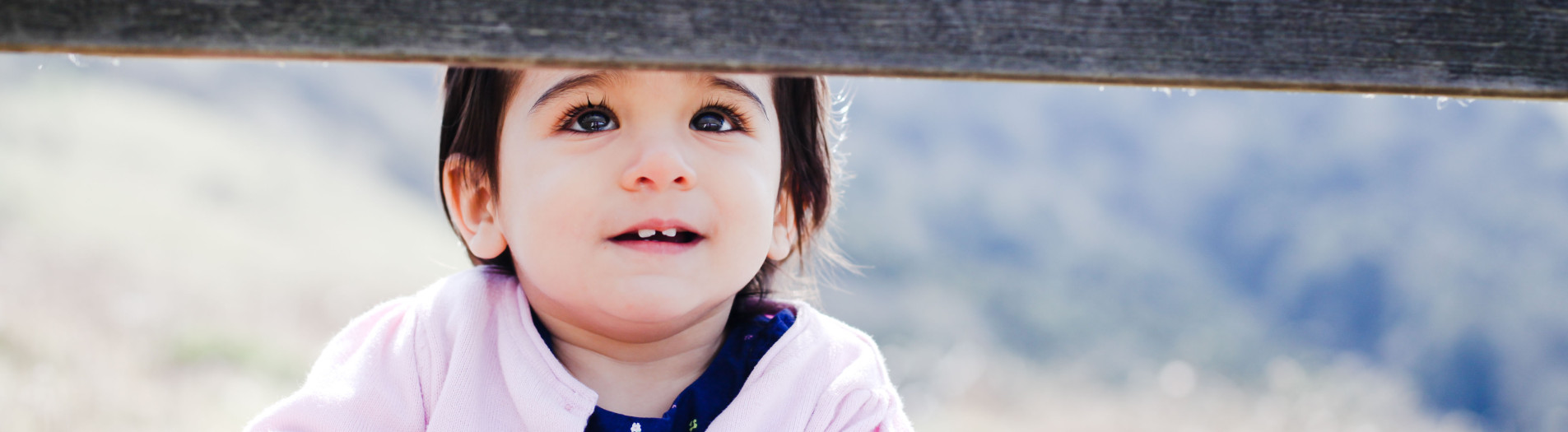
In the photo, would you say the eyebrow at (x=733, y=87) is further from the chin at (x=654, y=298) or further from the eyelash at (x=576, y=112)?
the chin at (x=654, y=298)

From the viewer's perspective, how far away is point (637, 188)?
1.62 meters

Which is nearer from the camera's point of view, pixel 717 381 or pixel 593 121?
pixel 593 121

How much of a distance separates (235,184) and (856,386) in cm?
691

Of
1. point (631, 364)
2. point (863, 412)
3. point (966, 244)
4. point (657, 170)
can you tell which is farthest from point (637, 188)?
point (966, 244)

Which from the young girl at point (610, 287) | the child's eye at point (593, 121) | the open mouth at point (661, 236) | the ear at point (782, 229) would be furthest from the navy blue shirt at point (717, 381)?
the child's eye at point (593, 121)

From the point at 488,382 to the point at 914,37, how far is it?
115 cm

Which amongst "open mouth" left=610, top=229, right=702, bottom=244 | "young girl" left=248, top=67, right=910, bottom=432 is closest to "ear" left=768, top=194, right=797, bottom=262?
"young girl" left=248, top=67, right=910, bottom=432

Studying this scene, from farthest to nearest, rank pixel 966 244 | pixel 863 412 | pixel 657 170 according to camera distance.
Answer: pixel 966 244 → pixel 863 412 → pixel 657 170

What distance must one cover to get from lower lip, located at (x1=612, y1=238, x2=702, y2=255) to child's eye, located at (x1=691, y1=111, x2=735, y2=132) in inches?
7.8

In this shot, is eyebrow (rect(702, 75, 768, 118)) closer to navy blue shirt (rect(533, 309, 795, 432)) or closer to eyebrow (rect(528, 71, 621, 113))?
eyebrow (rect(528, 71, 621, 113))

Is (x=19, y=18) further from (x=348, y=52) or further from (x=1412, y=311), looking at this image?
(x=1412, y=311)

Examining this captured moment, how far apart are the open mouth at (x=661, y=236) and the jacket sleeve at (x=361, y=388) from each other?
0.49 meters

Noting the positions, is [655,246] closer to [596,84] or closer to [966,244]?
[596,84]

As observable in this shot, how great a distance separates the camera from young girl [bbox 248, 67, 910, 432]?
5.42ft
